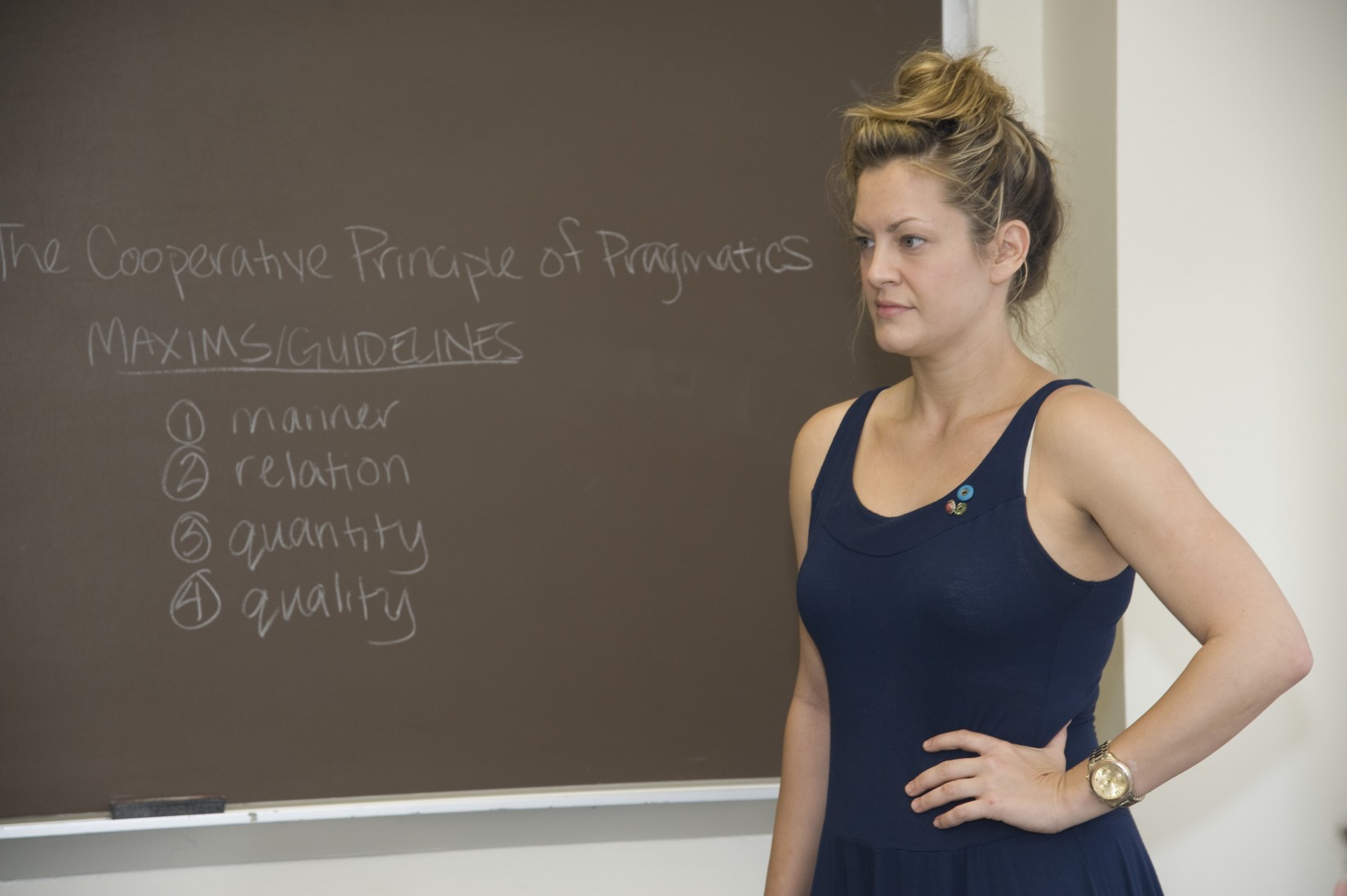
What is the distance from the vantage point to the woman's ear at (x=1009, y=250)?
112 centimetres

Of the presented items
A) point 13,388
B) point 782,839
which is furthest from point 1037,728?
point 13,388

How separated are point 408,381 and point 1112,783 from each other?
1.19 meters

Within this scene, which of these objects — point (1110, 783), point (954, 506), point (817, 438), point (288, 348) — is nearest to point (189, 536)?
point (288, 348)

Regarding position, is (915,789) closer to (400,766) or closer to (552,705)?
(552,705)

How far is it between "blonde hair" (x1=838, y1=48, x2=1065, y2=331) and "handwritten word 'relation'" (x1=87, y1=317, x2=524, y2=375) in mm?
780

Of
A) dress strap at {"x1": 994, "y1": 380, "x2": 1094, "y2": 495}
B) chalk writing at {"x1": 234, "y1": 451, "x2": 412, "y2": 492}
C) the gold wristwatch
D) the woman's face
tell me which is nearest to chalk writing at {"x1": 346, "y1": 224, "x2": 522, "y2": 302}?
chalk writing at {"x1": 234, "y1": 451, "x2": 412, "y2": 492}

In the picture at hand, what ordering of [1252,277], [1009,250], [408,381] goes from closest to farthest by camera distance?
[1009,250] → [1252,277] → [408,381]

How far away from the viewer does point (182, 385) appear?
172 centimetres

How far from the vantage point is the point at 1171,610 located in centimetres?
100

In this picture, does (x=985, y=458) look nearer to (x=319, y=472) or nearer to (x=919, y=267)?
(x=919, y=267)

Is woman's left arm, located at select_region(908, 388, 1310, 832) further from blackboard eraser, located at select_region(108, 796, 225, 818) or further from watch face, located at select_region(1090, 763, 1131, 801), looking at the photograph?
blackboard eraser, located at select_region(108, 796, 225, 818)

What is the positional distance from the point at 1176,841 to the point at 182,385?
171 centimetres

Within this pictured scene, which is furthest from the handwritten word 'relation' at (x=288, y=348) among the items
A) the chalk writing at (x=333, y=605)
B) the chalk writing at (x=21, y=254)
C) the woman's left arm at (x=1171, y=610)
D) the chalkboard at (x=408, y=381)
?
the woman's left arm at (x=1171, y=610)

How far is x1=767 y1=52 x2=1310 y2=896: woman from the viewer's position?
3.26ft
